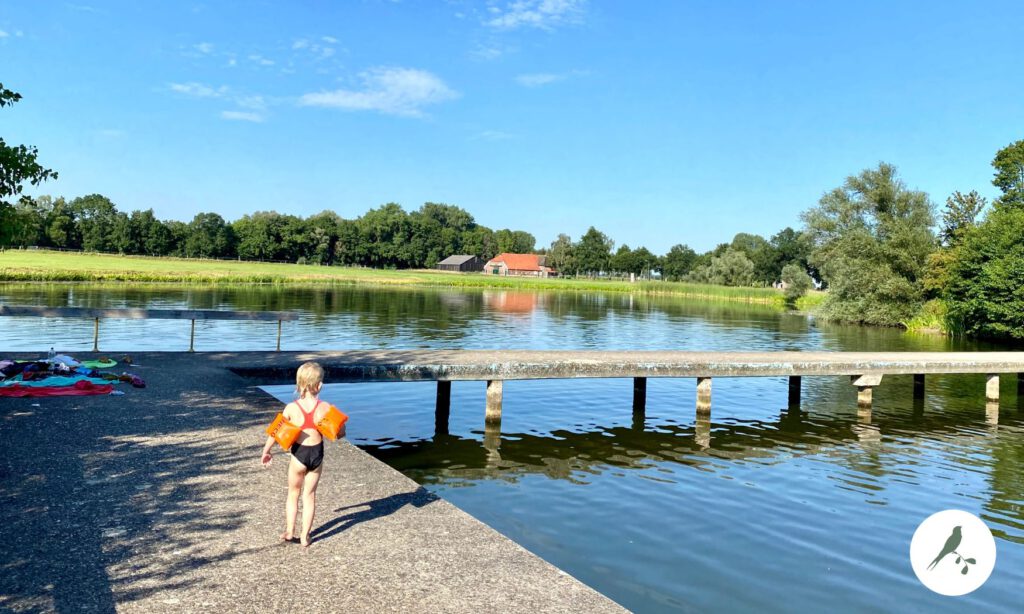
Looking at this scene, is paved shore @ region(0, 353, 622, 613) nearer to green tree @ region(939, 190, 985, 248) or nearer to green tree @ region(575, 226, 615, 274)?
green tree @ region(939, 190, 985, 248)

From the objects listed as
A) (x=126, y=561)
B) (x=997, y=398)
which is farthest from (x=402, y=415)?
(x=997, y=398)

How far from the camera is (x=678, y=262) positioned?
18475 centimetres

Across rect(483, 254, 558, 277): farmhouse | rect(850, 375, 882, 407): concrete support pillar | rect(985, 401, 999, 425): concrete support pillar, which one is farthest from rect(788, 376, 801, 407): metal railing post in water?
rect(483, 254, 558, 277): farmhouse

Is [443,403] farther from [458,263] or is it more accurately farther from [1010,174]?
[458,263]

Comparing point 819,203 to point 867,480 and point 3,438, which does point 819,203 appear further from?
point 3,438

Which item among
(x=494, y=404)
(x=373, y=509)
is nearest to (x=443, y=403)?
(x=494, y=404)

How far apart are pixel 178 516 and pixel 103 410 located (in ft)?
17.0

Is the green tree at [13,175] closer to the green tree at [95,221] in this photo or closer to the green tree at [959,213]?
the green tree at [959,213]

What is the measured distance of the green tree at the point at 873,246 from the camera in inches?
2142

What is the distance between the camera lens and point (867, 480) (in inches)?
520

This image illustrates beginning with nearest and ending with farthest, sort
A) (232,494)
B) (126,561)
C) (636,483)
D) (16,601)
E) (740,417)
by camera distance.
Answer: (16,601)
(126,561)
(232,494)
(636,483)
(740,417)

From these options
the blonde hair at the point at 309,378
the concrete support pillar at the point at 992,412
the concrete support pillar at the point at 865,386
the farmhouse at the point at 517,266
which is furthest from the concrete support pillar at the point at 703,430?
the farmhouse at the point at 517,266

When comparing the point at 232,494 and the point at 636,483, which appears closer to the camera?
the point at 232,494

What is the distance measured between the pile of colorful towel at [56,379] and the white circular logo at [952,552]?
12584 millimetres
